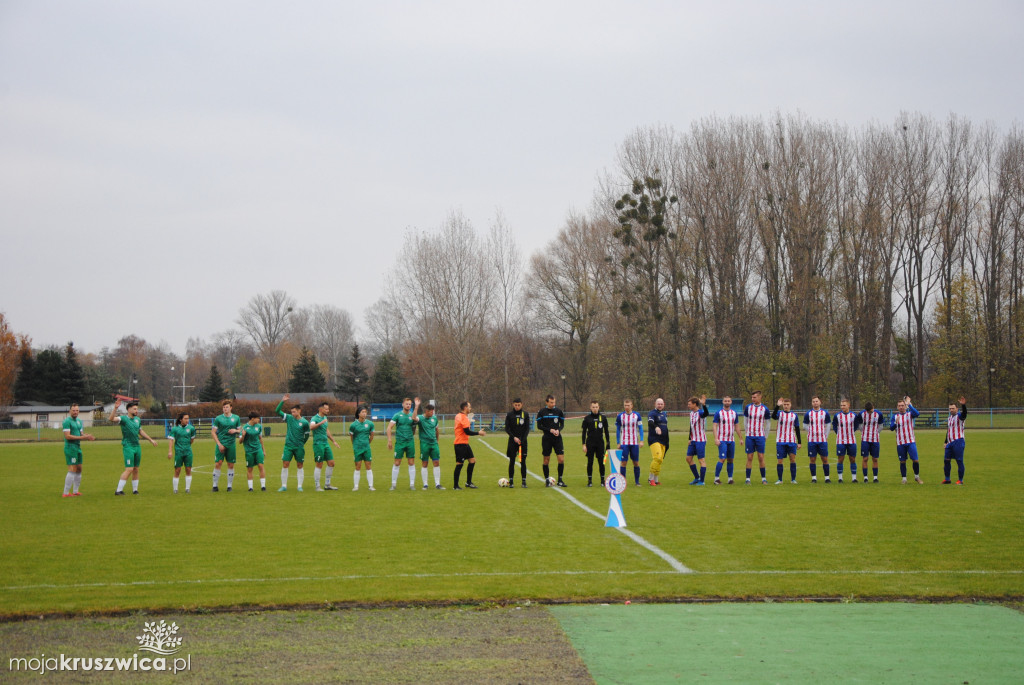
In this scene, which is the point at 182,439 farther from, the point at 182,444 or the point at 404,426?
the point at 404,426

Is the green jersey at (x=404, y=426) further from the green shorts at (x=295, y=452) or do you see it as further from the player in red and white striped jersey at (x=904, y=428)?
the player in red and white striped jersey at (x=904, y=428)

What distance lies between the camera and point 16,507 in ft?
52.5

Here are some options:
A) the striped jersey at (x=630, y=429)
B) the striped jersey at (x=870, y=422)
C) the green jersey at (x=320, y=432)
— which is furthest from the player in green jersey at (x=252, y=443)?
the striped jersey at (x=870, y=422)

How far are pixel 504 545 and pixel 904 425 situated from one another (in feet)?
37.4

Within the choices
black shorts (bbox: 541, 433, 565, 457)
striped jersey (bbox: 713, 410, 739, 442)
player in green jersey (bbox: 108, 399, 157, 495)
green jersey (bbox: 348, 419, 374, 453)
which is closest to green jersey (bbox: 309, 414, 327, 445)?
green jersey (bbox: 348, 419, 374, 453)

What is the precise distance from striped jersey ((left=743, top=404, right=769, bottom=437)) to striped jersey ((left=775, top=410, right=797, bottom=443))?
384mm

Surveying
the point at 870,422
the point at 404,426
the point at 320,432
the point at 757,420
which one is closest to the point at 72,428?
the point at 320,432

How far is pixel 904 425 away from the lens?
59.1 feet

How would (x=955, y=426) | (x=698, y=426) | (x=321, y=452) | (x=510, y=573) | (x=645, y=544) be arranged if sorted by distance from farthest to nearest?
(x=698, y=426) → (x=321, y=452) → (x=955, y=426) → (x=645, y=544) → (x=510, y=573)

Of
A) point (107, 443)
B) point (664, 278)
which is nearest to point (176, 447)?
point (107, 443)

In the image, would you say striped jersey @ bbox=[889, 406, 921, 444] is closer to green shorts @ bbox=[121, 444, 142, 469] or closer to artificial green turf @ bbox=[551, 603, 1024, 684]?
artificial green turf @ bbox=[551, 603, 1024, 684]

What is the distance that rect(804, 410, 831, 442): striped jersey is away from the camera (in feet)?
61.5

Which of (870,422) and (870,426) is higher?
(870,422)

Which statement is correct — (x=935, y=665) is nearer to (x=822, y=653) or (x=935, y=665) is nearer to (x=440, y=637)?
(x=822, y=653)
